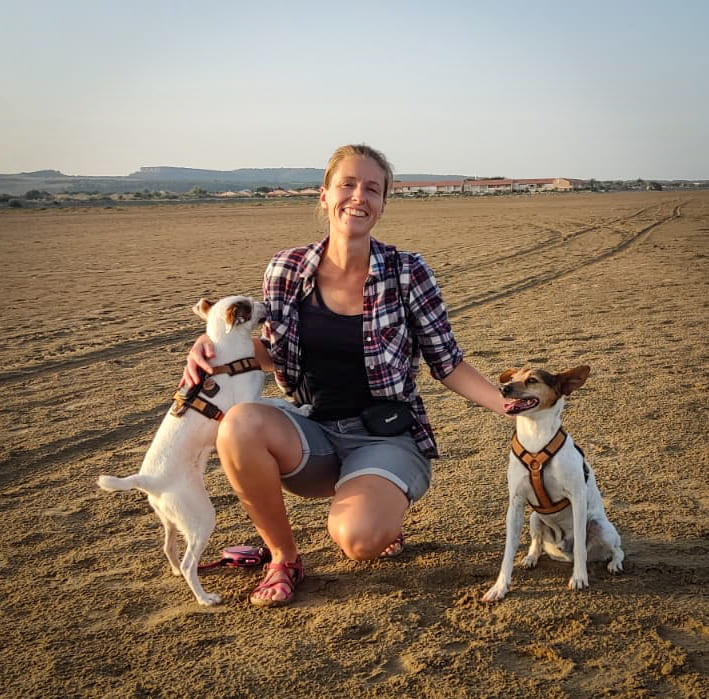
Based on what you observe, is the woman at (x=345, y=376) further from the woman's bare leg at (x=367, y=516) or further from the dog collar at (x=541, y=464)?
the dog collar at (x=541, y=464)

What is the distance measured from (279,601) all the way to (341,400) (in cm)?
102

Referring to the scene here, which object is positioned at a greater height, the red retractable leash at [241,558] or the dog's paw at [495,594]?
the dog's paw at [495,594]

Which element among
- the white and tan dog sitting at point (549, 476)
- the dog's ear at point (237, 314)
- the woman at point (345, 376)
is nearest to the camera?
the white and tan dog sitting at point (549, 476)

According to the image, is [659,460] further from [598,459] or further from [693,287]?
[693,287]

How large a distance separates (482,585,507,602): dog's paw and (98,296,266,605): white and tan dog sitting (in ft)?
4.11

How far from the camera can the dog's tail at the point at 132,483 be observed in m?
3.05

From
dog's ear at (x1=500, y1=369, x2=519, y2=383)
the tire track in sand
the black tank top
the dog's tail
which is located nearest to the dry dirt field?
the dog's tail

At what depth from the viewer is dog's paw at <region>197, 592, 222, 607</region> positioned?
330cm

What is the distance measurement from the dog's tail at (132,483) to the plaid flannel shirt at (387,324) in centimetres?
92

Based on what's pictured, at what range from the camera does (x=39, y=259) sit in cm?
1694

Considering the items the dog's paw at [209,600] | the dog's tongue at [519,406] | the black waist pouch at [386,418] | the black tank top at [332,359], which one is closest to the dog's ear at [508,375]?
the dog's tongue at [519,406]

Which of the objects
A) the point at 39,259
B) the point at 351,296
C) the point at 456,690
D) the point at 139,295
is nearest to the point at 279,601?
the point at 456,690

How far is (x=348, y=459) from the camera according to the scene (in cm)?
359

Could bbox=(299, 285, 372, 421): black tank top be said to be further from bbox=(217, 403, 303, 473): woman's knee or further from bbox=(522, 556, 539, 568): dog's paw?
bbox=(522, 556, 539, 568): dog's paw
